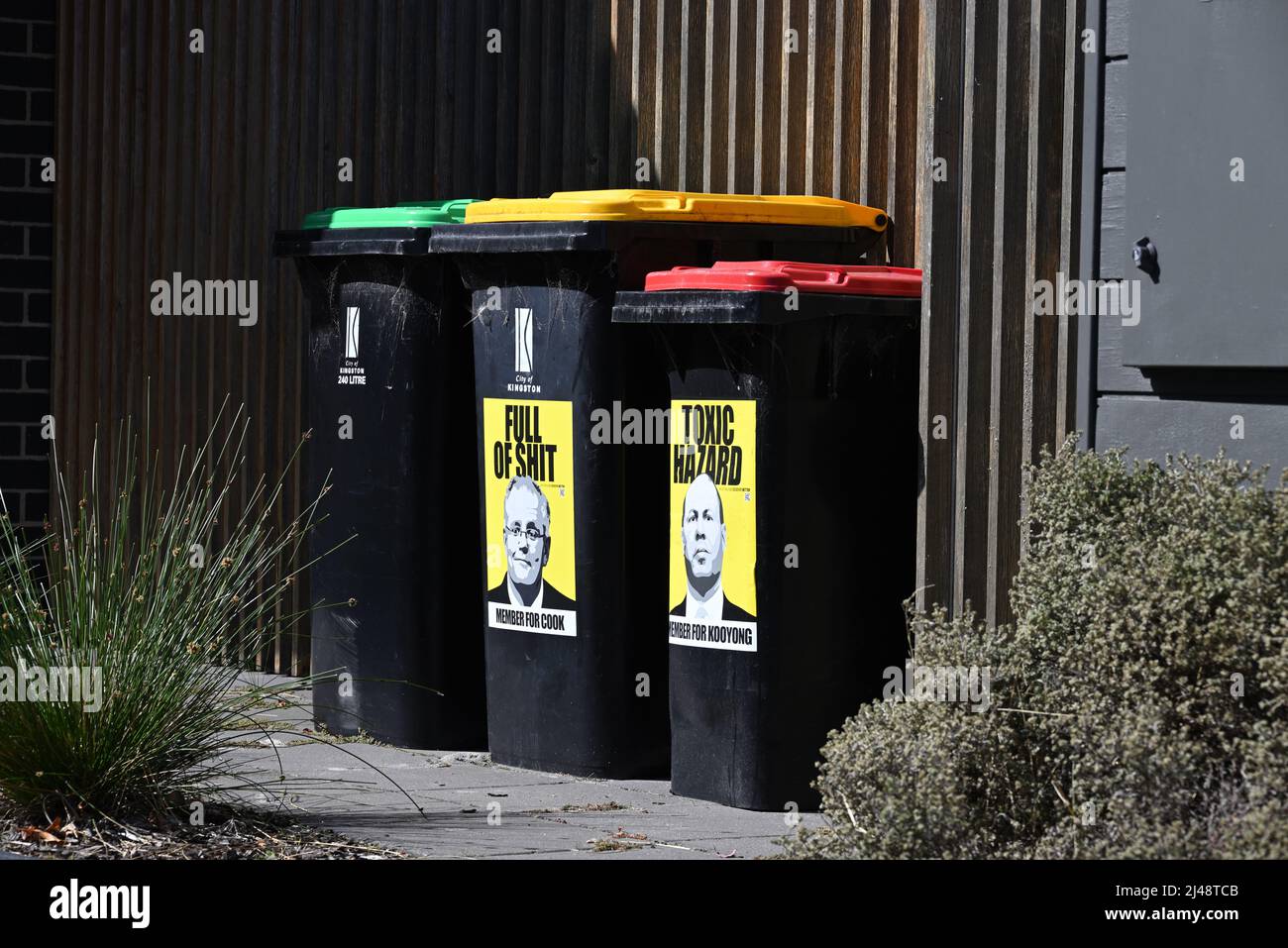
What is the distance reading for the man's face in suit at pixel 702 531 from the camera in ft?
20.6

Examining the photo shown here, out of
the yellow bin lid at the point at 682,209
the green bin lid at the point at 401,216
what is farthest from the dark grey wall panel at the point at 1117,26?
the green bin lid at the point at 401,216

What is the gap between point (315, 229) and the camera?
7.61 m

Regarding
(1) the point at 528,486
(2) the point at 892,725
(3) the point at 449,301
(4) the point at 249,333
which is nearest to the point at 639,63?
(3) the point at 449,301

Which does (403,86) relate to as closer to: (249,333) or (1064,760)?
(249,333)

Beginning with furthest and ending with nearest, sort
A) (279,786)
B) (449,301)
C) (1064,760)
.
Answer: (449,301) < (279,786) < (1064,760)

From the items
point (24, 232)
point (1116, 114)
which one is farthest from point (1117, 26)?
point (24, 232)

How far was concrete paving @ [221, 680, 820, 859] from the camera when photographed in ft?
18.5

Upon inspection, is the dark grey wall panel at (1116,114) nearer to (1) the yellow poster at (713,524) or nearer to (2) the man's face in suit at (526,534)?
(1) the yellow poster at (713,524)

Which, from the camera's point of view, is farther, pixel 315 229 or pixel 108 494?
pixel 108 494

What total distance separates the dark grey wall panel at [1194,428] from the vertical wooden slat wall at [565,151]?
9.5 inches

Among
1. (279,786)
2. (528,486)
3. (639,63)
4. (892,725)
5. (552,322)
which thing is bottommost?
(279,786)

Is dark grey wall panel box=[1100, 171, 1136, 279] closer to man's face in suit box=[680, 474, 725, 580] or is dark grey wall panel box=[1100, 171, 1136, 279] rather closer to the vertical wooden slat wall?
the vertical wooden slat wall
